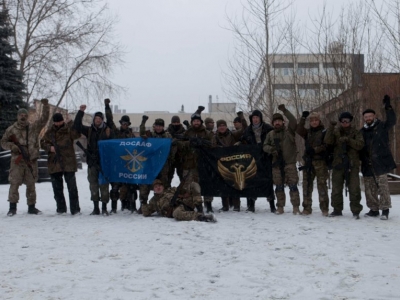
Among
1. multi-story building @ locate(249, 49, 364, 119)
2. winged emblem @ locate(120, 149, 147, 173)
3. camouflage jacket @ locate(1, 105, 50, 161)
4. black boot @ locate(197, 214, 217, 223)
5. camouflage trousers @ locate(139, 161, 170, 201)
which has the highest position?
multi-story building @ locate(249, 49, 364, 119)

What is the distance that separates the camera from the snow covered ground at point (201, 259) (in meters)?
4.78

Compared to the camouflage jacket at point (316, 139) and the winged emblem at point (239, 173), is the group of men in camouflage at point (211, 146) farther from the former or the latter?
the winged emblem at point (239, 173)

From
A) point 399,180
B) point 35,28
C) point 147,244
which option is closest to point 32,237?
point 147,244

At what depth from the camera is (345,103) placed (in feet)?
52.5

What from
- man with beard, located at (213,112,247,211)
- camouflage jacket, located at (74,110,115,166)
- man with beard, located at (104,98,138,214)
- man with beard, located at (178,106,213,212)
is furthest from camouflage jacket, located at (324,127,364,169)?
camouflage jacket, located at (74,110,115,166)

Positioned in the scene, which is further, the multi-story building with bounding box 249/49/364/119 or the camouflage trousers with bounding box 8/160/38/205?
the multi-story building with bounding box 249/49/364/119

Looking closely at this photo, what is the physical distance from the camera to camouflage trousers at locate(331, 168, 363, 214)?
857cm

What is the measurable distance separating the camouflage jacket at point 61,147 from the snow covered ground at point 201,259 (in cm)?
124

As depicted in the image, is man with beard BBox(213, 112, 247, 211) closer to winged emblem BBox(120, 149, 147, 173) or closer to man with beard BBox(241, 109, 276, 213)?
man with beard BBox(241, 109, 276, 213)

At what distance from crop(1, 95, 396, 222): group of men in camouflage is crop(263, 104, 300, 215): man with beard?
19 mm

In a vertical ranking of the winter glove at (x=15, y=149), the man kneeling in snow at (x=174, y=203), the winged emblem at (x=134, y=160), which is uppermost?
the winter glove at (x=15, y=149)

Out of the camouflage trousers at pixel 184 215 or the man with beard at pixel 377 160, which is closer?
the camouflage trousers at pixel 184 215

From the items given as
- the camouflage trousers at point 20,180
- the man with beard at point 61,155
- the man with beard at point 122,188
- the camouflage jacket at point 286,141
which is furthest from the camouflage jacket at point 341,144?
the camouflage trousers at point 20,180

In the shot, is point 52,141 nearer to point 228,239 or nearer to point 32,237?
point 32,237
